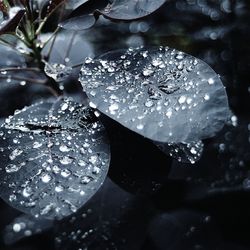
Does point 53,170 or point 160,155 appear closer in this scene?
point 53,170

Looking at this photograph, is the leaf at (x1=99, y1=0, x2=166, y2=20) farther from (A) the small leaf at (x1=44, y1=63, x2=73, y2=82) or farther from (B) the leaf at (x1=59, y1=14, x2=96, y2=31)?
(A) the small leaf at (x1=44, y1=63, x2=73, y2=82)

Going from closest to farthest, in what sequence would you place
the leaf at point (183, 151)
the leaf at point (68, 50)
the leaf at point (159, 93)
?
the leaf at point (159, 93) < the leaf at point (183, 151) < the leaf at point (68, 50)

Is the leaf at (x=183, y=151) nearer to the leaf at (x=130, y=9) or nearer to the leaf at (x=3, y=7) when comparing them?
the leaf at (x=130, y=9)

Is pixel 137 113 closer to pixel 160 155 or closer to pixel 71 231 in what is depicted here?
pixel 160 155

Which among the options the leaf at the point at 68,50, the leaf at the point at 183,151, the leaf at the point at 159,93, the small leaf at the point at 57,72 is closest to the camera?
the leaf at the point at 159,93

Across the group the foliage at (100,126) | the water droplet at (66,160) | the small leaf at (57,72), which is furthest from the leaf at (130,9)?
the water droplet at (66,160)

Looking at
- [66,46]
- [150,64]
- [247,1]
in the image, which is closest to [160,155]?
[150,64]
